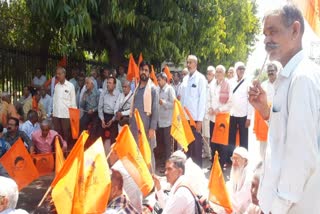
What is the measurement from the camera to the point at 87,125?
8.96 meters

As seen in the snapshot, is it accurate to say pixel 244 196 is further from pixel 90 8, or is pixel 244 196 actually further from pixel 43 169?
pixel 90 8

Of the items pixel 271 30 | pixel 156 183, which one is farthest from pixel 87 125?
pixel 271 30

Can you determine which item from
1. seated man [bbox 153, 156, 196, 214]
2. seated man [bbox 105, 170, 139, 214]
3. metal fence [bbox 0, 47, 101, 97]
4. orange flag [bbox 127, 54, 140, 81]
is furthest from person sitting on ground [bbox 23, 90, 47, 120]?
seated man [bbox 105, 170, 139, 214]

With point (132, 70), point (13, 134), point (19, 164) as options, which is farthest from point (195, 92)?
point (19, 164)

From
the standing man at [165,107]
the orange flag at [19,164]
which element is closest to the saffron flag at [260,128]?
the standing man at [165,107]

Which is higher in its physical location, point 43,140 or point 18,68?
point 18,68

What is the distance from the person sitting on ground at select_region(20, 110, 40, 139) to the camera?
7.79 m

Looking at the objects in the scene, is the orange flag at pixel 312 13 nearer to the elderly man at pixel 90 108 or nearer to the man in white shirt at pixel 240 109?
the man in white shirt at pixel 240 109

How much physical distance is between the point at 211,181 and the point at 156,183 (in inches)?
30.5

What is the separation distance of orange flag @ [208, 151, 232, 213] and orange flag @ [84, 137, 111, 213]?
1.20 meters

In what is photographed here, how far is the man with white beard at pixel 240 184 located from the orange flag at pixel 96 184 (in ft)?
4.87

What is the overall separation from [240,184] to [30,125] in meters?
4.21

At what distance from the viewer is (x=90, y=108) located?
9.07 m

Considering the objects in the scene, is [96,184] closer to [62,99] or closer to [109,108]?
[109,108]
